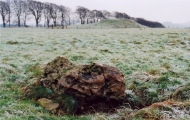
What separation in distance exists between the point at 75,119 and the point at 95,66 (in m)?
2.14

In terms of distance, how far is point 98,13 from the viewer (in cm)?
12288

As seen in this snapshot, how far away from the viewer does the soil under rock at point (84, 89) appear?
7914 millimetres

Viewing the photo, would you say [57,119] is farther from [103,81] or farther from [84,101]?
[103,81]

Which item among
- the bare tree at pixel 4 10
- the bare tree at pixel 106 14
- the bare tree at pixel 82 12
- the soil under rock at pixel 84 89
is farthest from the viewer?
the bare tree at pixel 106 14

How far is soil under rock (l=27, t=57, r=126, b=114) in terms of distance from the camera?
7.91m

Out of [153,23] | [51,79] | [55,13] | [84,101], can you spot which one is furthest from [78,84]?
A: [153,23]

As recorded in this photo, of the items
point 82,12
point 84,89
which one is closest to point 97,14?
point 82,12

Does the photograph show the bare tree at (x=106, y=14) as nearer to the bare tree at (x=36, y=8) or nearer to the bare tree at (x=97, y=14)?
the bare tree at (x=97, y=14)

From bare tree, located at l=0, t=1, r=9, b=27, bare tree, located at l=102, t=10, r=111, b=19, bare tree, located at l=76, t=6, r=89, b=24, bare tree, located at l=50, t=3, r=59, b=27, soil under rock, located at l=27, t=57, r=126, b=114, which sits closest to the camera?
soil under rock, located at l=27, t=57, r=126, b=114

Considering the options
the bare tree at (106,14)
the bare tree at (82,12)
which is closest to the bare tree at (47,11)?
the bare tree at (82,12)

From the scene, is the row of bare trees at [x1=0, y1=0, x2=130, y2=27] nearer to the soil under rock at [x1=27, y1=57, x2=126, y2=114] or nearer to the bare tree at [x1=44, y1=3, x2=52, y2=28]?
the bare tree at [x1=44, y1=3, x2=52, y2=28]

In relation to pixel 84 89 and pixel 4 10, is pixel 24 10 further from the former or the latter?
pixel 84 89

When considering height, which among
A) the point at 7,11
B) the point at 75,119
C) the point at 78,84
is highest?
the point at 7,11

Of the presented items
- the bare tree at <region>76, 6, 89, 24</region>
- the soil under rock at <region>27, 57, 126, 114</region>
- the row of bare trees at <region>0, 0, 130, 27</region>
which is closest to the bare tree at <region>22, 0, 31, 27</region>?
the row of bare trees at <region>0, 0, 130, 27</region>
